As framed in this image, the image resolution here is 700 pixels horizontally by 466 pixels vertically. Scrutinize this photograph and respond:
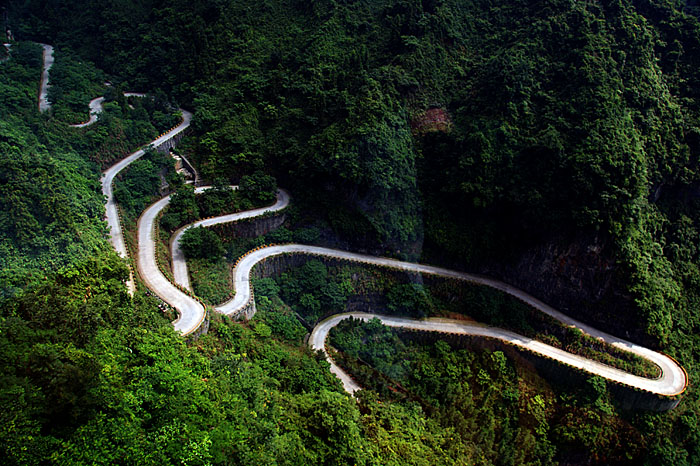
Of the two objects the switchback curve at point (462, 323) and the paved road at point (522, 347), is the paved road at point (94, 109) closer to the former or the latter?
the switchback curve at point (462, 323)

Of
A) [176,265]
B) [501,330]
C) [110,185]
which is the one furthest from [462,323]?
[110,185]

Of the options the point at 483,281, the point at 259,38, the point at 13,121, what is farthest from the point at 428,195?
the point at 13,121

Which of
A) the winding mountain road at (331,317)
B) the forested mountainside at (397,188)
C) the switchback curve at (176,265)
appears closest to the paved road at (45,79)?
the winding mountain road at (331,317)

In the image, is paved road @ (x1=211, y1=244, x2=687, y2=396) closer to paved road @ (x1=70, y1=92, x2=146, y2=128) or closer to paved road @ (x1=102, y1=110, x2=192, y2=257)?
paved road @ (x1=102, y1=110, x2=192, y2=257)

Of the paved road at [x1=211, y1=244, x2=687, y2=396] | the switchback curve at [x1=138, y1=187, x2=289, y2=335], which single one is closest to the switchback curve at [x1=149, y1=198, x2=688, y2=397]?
the paved road at [x1=211, y1=244, x2=687, y2=396]

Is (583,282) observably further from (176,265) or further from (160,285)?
(176,265)

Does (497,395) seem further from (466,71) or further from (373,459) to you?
(466,71)

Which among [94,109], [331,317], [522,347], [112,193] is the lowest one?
[331,317]
